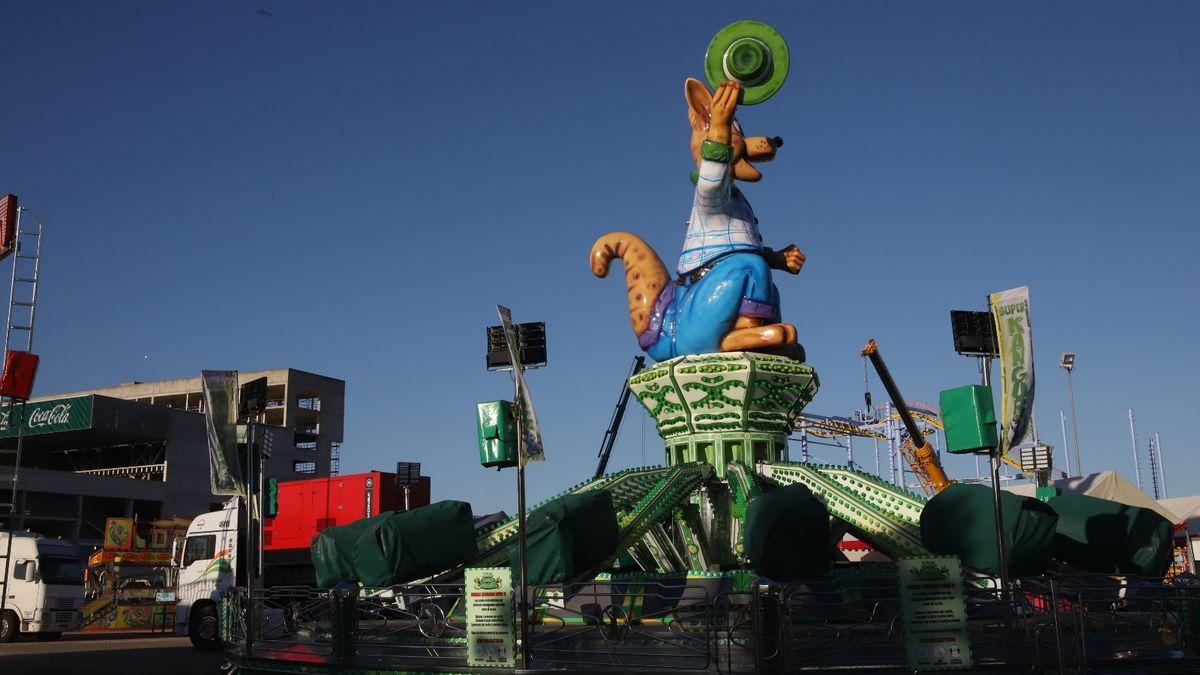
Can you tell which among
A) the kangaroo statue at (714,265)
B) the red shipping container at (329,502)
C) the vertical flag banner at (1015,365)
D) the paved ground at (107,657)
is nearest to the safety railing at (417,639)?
the paved ground at (107,657)

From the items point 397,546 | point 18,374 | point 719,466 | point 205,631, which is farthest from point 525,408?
point 18,374

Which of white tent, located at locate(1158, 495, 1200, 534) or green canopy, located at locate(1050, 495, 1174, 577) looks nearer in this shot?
green canopy, located at locate(1050, 495, 1174, 577)

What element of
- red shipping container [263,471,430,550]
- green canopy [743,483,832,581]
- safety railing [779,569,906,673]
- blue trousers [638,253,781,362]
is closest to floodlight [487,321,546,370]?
green canopy [743,483,832,581]

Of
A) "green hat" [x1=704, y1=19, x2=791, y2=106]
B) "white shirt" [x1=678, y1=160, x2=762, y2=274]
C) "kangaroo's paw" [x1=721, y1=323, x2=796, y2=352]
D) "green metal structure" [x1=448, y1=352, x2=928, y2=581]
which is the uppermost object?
"green hat" [x1=704, y1=19, x2=791, y2=106]

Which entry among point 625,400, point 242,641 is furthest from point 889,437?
point 242,641

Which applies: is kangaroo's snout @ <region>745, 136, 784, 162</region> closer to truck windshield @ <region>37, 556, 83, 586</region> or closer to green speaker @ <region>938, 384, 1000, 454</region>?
green speaker @ <region>938, 384, 1000, 454</region>

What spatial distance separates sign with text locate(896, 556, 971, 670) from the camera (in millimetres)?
9836

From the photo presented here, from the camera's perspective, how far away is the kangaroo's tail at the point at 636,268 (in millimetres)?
18859

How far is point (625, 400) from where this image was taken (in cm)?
4666

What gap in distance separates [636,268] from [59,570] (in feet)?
51.7

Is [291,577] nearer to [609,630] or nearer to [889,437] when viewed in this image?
[609,630]

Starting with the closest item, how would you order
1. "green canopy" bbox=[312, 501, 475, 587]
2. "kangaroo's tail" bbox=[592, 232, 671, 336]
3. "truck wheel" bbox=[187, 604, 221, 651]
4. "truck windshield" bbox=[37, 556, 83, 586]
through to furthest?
1. "green canopy" bbox=[312, 501, 475, 587]
2. "kangaroo's tail" bbox=[592, 232, 671, 336]
3. "truck wheel" bbox=[187, 604, 221, 651]
4. "truck windshield" bbox=[37, 556, 83, 586]

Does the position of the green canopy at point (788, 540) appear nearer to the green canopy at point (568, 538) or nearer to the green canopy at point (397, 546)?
the green canopy at point (568, 538)

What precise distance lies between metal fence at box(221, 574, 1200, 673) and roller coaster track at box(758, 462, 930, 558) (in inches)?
49.0
